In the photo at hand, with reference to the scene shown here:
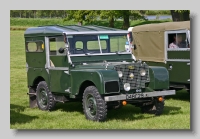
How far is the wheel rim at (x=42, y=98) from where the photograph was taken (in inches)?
419

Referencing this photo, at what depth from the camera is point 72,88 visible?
9.44 m

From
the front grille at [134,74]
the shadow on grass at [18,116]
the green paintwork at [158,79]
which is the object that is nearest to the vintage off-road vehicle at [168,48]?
the green paintwork at [158,79]

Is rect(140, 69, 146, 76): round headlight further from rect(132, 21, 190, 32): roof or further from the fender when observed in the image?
rect(132, 21, 190, 32): roof

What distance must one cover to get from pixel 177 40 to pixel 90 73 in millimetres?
3928

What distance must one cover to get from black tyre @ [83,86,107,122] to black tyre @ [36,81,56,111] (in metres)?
1.57

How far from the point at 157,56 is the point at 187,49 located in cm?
132

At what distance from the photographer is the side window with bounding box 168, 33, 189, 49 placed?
1151 centimetres

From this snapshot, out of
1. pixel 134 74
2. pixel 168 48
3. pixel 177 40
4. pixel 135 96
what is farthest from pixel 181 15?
pixel 135 96

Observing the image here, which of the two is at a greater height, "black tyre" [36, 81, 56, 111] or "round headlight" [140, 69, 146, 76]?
"round headlight" [140, 69, 146, 76]

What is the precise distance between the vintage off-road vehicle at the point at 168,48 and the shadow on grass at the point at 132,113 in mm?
1318

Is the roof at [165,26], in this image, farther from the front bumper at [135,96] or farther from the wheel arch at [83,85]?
the wheel arch at [83,85]

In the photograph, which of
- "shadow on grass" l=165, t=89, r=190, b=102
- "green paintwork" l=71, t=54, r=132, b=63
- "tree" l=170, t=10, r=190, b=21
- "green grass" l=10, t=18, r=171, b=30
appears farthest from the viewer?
"tree" l=170, t=10, r=190, b=21

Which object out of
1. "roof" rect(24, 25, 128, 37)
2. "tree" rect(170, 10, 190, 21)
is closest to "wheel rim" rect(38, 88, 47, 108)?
"roof" rect(24, 25, 128, 37)

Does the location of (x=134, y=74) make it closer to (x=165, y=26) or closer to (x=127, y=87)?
(x=127, y=87)
